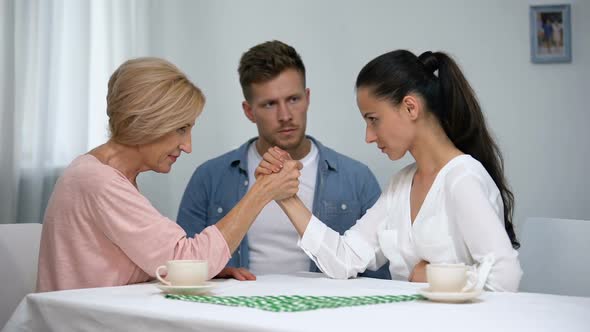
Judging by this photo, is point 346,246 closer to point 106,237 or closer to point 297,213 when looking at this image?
point 297,213

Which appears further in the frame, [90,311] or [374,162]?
[374,162]

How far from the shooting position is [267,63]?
8.81ft

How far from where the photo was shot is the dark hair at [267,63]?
2680 millimetres

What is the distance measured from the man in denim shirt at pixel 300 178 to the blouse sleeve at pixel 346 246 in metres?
0.56

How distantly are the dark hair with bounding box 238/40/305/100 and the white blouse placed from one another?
725mm

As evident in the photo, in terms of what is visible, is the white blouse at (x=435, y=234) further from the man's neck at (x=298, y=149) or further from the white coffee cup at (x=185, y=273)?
the man's neck at (x=298, y=149)

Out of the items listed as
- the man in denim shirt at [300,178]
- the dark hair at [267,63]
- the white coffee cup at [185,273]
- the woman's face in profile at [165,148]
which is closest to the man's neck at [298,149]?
the man in denim shirt at [300,178]

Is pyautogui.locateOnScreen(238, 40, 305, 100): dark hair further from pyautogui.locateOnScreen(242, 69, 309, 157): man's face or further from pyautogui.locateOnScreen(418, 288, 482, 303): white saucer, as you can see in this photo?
pyautogui.locateOnScreen(418, 288, 482, 303): white saucer

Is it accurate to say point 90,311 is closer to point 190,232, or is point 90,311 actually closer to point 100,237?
point 100,237

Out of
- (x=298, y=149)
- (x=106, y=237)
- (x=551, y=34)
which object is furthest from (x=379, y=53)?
(x=106, y=237)

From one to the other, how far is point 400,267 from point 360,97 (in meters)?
0.46

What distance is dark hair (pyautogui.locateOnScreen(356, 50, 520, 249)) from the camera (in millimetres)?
2012

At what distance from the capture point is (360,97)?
6.91 ft

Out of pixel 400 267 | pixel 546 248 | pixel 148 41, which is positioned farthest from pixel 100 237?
pixel 148 41
